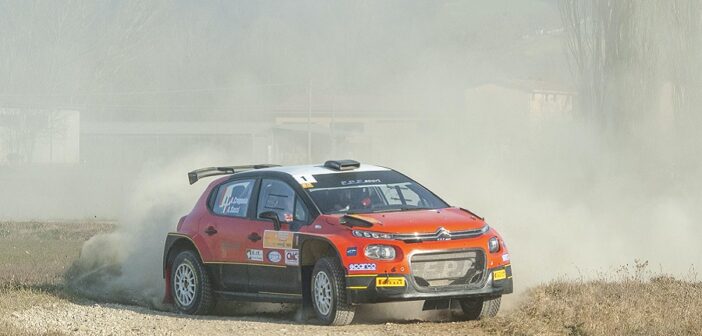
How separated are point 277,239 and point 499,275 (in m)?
2.21

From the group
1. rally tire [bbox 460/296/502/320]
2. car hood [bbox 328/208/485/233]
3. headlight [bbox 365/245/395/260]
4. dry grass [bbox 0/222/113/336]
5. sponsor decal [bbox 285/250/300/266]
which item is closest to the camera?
headlight [bbox 365/245/395/260]

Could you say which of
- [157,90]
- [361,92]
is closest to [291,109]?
[157,90]

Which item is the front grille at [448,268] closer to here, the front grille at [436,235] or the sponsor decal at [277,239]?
the front grille at [436,235]

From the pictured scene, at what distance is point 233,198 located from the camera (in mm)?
13680

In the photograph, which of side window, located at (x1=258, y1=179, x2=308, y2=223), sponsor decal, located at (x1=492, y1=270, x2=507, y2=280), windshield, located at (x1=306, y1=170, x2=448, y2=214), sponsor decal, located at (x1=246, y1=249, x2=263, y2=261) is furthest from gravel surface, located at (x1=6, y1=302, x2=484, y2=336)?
windshield, located at (x1=306, y1=170, x2=448, y2=214)

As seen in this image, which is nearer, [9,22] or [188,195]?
[188,195]

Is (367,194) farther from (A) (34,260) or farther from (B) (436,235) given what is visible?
(A) (34,260)

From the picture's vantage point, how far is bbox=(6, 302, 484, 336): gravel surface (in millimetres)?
11398

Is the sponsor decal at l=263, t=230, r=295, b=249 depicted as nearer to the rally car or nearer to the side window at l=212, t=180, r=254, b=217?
the rally car

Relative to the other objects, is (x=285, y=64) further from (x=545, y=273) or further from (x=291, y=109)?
(x=545, y=273)

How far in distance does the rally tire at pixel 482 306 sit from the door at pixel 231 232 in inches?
88.0

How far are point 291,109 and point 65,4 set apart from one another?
78.1ft

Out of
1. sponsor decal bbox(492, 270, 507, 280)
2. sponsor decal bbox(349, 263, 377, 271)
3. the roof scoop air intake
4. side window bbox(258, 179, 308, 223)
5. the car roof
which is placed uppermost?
the roof scoop air intake

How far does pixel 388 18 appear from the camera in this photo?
59500 mm
